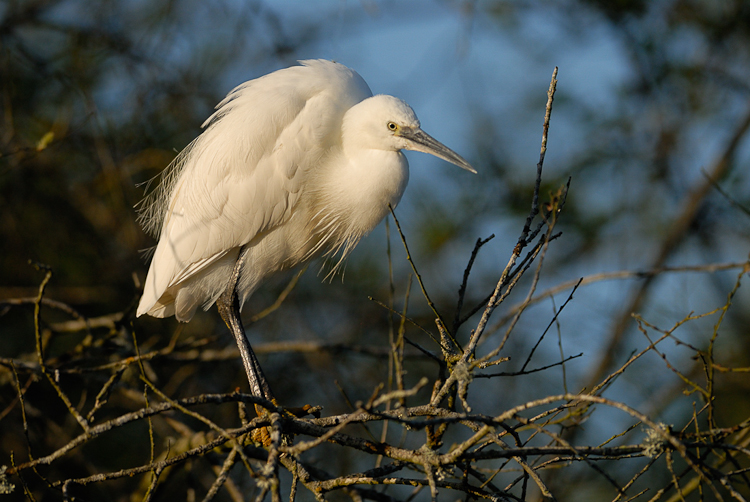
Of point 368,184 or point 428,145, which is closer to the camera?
point 428,145

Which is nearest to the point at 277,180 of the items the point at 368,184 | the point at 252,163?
the point at 252,163

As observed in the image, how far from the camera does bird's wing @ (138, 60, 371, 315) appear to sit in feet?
8.36

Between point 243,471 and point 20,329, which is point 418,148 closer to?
point 243,471

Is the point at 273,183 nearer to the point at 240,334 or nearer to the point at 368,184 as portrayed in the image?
the point at 368,184

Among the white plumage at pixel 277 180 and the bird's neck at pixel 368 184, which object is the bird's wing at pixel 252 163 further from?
the bird's neck at pixel 368 184

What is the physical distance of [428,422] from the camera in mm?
1162

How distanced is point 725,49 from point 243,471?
4705 mm

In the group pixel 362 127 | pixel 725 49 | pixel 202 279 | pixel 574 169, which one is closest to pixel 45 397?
pixel 202 279

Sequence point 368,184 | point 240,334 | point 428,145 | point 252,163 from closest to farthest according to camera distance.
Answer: point 428,145 < point 368,184 < point 252,163 < point 240,334

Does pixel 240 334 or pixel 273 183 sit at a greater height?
pixel 273 183

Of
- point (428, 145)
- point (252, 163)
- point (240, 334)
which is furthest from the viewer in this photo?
point (240, 334)

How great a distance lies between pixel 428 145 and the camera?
234 centimetres

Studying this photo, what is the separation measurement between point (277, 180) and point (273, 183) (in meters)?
0.02

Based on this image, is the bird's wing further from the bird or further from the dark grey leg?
the dark grey leg
